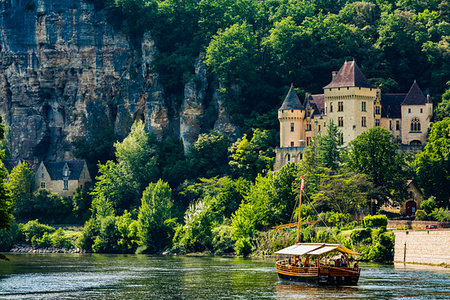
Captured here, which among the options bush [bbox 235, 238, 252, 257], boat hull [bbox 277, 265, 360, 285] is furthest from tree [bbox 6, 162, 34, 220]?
boat hull [bbox 277, 265, 360, 285]

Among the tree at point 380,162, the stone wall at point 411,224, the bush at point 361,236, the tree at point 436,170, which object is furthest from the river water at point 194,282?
the tree at point 436,170

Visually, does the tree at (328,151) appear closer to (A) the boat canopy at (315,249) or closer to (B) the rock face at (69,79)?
Answer: (B) the rock face at (69,79)

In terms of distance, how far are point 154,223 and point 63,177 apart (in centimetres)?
2940

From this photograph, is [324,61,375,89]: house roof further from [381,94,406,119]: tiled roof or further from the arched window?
the arched window

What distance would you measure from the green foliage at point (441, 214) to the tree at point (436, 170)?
5106mm

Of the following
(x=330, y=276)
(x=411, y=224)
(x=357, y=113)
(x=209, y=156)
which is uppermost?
(x=357, y=113)

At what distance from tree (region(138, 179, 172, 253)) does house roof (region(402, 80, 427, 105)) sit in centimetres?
3331

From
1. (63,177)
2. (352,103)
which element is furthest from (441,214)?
(63,177)

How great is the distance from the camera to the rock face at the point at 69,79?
5531 inches

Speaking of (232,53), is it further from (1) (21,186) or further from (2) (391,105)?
(1) (21,186)

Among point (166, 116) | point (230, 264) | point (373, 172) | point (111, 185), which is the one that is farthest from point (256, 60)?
point (230, 264)

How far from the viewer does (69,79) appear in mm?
144125

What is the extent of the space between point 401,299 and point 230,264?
3184cm

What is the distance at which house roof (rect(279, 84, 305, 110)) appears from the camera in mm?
120375
